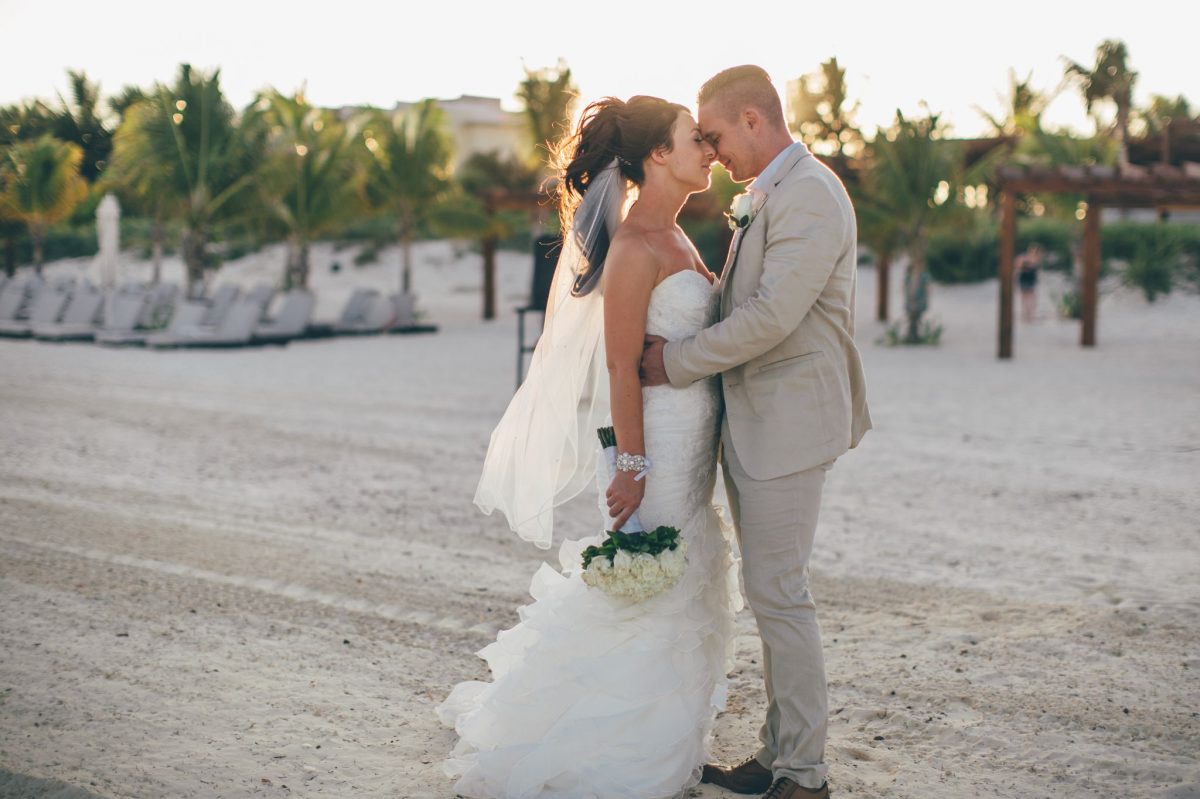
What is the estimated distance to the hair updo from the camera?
11.0 feet

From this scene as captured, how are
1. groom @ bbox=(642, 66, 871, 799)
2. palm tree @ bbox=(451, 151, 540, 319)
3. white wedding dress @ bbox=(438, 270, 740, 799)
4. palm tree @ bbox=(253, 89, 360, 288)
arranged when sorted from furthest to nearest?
palm tree @ bbox=(451, 151, 540, 319) < palm tree @ bbox=(253, 89, 360, 288) < white wedding dress @ bbox=(438, 270, 740, 799) < groom @ bbox=(642, 66, 871, 799)

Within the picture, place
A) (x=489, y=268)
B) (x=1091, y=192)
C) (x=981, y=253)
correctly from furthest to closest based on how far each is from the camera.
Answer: (x=981, y=253)
(x=489, y=268)
(x=1091, y=192)

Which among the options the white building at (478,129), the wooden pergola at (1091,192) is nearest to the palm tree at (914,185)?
the wooden pergola at (1091,192)

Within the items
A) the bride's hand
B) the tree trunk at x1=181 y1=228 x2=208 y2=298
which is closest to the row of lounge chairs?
the tree trunk at x1=181 y1=228 x2=208 y2=298

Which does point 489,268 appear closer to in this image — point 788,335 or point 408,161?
point 408,161

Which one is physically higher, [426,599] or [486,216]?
[486,216]

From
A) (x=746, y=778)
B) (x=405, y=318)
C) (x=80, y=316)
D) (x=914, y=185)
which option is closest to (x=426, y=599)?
(x=746, y=778)

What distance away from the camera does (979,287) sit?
32562 millimetres

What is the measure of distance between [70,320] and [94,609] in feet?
65.6

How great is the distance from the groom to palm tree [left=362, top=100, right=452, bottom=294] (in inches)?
994

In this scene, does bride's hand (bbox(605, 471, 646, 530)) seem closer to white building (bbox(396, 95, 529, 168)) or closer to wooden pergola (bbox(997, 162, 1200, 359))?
wooden pergola (bbox(997, 162, 1200, 359))

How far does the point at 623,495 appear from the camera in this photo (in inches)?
133

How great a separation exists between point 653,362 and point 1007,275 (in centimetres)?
1703

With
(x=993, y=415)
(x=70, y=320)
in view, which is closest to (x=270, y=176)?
(x=70, y=320)
